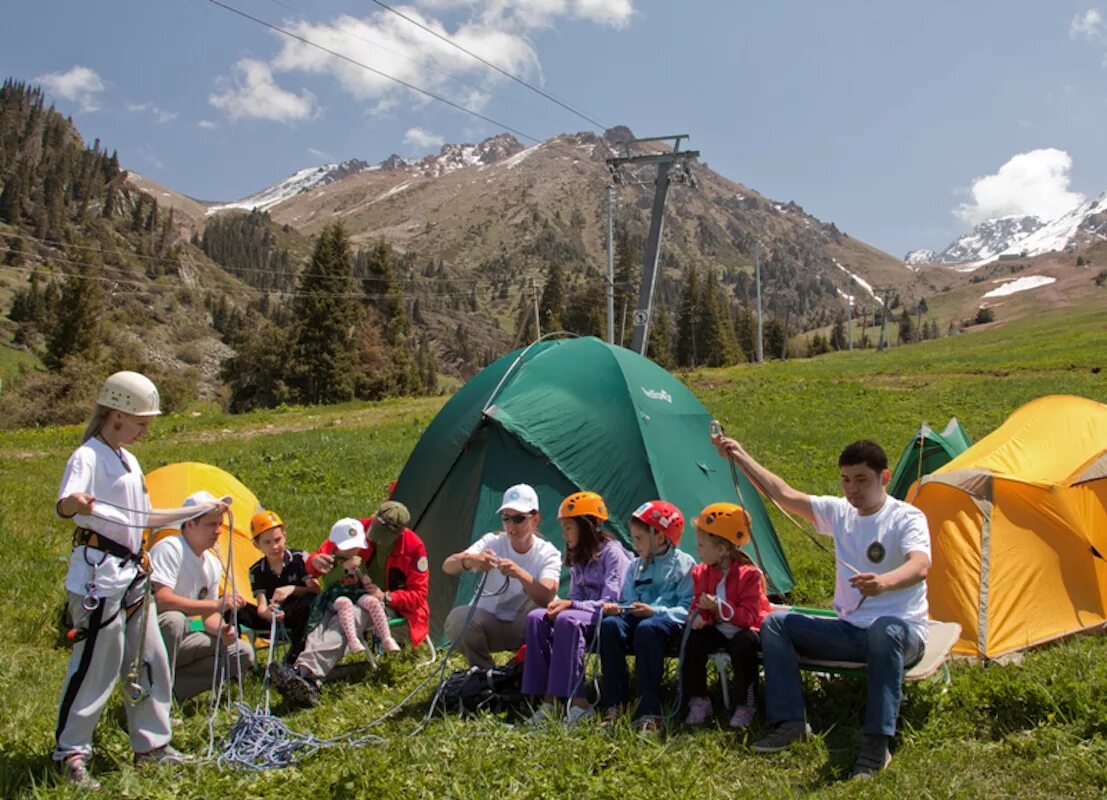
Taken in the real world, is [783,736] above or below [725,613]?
below

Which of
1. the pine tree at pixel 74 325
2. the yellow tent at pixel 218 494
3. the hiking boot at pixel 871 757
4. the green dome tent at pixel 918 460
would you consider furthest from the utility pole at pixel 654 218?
the pine tree at pixel 74 325

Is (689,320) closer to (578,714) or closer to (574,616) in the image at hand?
(574,616)

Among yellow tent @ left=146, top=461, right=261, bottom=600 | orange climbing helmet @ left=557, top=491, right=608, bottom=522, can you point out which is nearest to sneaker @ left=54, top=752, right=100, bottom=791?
orange climbing helmet @ left=557, top=491, right=608, bottom=522

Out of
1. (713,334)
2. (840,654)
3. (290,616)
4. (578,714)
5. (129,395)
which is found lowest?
(578,714)

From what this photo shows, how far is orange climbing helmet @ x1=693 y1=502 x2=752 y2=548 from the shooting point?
5.90m

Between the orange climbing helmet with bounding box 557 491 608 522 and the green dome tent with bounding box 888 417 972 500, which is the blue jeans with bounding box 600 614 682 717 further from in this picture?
the green dome tent with bounding box 888 417 972 500

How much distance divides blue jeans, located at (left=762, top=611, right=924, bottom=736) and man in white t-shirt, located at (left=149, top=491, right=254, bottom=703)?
349 centimetres

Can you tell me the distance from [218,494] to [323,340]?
46.4m

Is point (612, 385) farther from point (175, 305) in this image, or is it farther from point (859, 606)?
point (175, 305)

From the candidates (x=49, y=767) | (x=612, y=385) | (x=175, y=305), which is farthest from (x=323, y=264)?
(x=175, y=305)

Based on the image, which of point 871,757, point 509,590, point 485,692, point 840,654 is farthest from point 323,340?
point 871,757

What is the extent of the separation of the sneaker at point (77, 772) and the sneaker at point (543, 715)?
240 centimetres

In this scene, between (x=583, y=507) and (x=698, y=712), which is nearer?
(x=698, y=712)

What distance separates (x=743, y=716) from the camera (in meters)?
5.51
